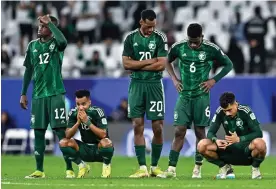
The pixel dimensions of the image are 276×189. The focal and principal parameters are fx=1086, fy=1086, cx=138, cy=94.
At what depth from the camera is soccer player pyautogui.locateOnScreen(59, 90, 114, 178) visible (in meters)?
16.6

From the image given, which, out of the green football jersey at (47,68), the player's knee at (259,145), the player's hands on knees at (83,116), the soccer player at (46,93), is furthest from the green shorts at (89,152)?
the player's knee at (259,145)

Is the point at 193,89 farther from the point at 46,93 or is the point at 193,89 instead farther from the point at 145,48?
the point at 46,93

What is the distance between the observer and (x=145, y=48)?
55.8 ft

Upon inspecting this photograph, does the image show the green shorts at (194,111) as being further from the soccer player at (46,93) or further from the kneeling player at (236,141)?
the soccer player at (46,93)

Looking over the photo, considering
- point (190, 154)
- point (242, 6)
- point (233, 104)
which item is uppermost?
point (242, 6)

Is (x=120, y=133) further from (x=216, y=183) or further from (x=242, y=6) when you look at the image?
(x=216, y=183)

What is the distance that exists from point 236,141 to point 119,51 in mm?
13405

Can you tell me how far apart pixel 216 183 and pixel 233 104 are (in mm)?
1382

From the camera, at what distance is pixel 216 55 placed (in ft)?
55.5

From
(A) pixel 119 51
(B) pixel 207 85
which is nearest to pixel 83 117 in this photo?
(B) pixel 207 85

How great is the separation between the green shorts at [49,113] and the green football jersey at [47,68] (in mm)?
95

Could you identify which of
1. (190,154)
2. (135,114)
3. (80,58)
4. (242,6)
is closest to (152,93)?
(135,114)

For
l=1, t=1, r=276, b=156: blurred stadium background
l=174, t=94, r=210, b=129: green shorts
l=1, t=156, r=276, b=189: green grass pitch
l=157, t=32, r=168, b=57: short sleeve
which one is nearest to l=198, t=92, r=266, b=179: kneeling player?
l=1, t=156, r=276, b=189: green grass pitch

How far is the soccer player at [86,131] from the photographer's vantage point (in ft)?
54.4
